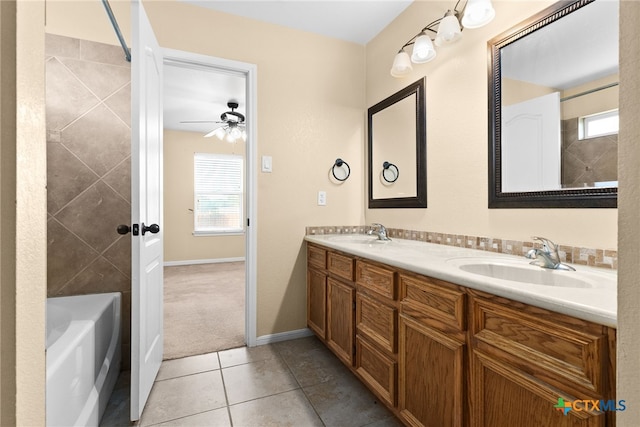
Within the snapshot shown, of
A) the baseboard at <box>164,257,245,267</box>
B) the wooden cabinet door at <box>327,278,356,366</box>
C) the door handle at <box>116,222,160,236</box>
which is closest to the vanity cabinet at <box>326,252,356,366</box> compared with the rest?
the wooden cabinet door at <box>327,278,356,366</box>

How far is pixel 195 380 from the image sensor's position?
5.92 ft

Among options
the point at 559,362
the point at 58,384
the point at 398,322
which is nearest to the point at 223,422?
the point at 58,384

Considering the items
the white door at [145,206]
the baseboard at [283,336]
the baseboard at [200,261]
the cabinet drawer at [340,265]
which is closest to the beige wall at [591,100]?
the cabinet drawer at [340,265]

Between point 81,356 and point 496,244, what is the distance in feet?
6.61

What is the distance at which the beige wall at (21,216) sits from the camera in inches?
15.6

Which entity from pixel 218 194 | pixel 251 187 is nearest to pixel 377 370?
pixel 251 187

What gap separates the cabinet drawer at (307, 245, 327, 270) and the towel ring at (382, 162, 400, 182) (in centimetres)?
79

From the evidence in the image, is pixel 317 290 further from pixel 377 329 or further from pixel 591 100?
pixel 591 100

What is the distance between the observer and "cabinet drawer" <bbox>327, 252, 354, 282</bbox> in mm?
1725

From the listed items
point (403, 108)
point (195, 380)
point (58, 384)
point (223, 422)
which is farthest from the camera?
point (403, 108)

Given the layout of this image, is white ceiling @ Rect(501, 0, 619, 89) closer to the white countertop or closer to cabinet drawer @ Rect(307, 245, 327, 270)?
the white countertop

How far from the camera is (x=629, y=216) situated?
408 mm

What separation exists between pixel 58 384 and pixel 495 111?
2.21 metres

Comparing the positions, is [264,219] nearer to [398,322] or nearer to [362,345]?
[362,345]
